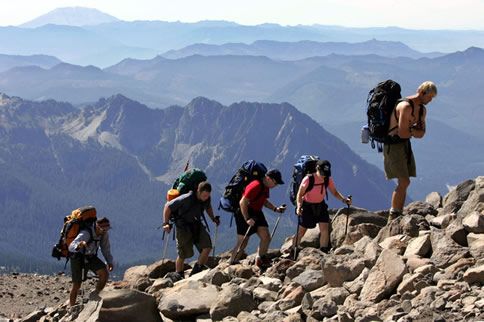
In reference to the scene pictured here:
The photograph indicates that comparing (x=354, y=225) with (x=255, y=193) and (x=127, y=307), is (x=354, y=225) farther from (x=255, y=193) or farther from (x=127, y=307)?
(x=127, y=307)

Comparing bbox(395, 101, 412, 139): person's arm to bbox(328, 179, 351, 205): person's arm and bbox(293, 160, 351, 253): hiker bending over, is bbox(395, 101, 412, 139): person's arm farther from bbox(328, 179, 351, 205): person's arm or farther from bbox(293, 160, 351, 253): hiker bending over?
bbox(328, 179, 351, 205): person's arm

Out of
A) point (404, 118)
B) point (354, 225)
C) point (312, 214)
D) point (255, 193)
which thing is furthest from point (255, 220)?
point (404, 118)

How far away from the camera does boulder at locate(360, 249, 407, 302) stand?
13.4 m

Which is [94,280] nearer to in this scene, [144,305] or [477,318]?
[144,305]

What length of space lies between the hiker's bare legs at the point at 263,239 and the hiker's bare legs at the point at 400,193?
3350mm

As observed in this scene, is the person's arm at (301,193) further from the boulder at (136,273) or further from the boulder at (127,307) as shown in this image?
the boulder at (136,273)

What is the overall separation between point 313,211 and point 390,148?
2715 mm

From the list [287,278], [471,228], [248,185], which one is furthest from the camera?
[248,185]

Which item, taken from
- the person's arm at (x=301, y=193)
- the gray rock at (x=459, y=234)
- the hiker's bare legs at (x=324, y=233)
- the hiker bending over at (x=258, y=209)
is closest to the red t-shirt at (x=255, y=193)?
the hiker bending over at (x=258, y=209)

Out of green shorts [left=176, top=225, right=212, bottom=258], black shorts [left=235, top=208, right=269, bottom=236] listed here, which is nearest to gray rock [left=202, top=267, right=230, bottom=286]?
green shorts [left=176, top=225, right=212, bottom=258]

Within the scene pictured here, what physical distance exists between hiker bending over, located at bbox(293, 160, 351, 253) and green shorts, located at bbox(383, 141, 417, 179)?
1493 millimetres

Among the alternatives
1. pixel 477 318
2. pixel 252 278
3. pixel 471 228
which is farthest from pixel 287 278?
pixel 477 318

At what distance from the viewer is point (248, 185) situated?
1881cm

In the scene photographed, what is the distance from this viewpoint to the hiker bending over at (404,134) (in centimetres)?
1670
